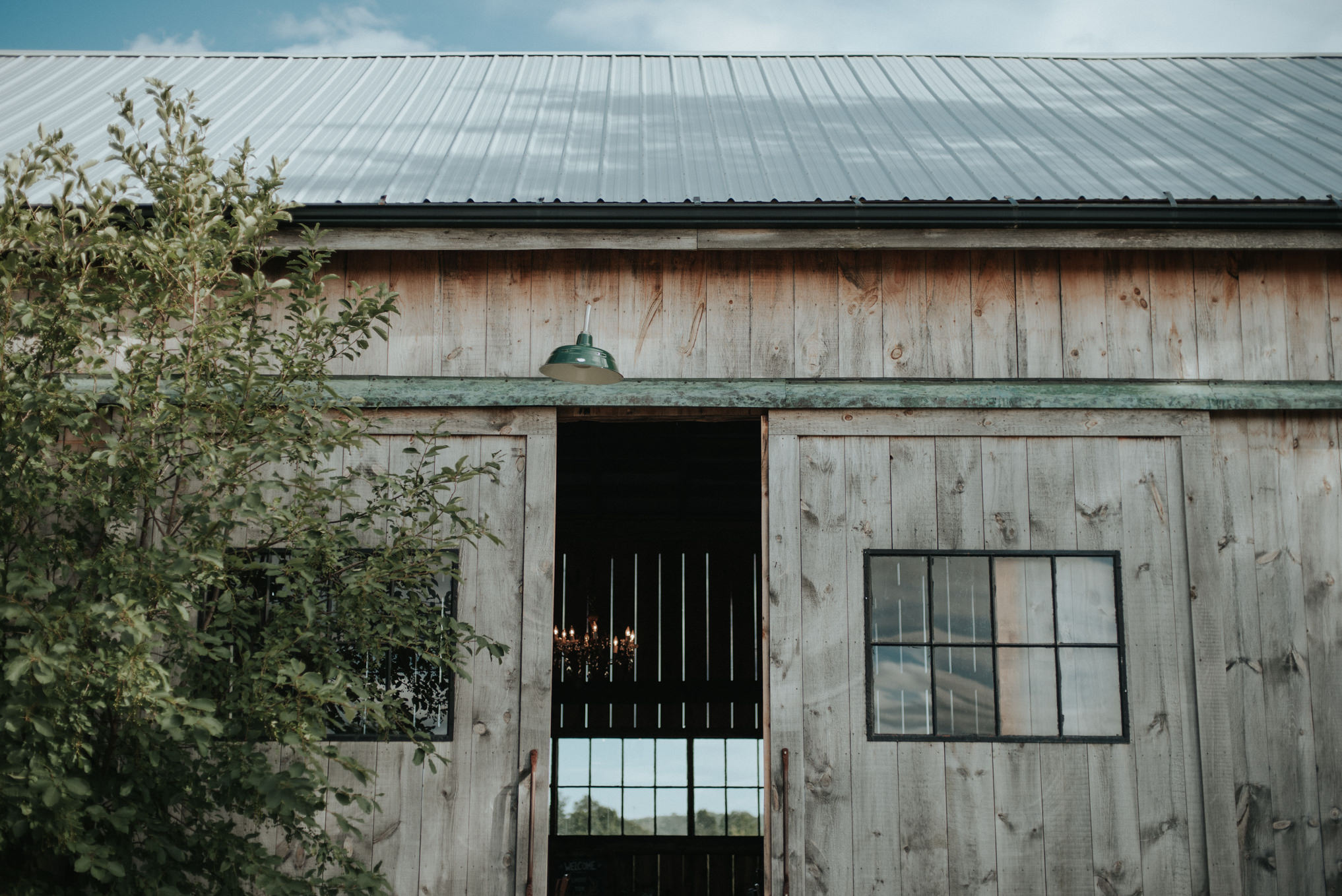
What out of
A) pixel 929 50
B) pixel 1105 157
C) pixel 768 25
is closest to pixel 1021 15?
pixel 768 25

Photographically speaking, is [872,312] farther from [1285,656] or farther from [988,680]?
[1285,656]

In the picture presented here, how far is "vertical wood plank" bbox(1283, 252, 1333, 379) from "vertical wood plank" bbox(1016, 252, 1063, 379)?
3.44ft

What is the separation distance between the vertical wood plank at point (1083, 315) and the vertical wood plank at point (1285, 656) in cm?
75

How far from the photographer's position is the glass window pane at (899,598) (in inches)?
167

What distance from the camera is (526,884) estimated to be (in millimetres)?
4051

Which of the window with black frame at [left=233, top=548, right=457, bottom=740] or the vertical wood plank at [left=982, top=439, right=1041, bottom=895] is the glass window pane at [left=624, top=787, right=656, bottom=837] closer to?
the window with black frame at [left=233, top=548, right=457, bottom=740]

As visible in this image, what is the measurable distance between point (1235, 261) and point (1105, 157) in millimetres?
936

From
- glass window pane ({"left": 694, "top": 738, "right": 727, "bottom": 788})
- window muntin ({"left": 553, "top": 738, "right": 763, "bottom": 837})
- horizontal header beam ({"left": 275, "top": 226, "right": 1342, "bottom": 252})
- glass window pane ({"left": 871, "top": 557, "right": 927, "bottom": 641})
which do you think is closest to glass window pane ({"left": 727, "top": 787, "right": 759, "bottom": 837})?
window muntin ({"left": 553, "top": 738, "right": 763, "bottom": 837})

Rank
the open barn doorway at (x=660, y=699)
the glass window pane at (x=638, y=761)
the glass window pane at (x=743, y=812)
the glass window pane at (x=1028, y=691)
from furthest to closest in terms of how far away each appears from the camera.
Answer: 1. the glass window pane at (x=638, y=761)
2. the glass window pane at (x=743, y=812)
3. the open barn doorway at (x=660, y=699)
4. the glass window pane at (x=1028, y=691)

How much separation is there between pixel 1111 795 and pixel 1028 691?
1.72 feet

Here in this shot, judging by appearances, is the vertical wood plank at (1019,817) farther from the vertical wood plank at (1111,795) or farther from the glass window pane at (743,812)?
the glass window pane at (743,812)

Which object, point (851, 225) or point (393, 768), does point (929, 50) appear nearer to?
point (851, 225)

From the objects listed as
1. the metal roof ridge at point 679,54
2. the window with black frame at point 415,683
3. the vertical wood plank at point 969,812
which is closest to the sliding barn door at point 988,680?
the vertical wood plank at point 969,812

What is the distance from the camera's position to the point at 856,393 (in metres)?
4.37
